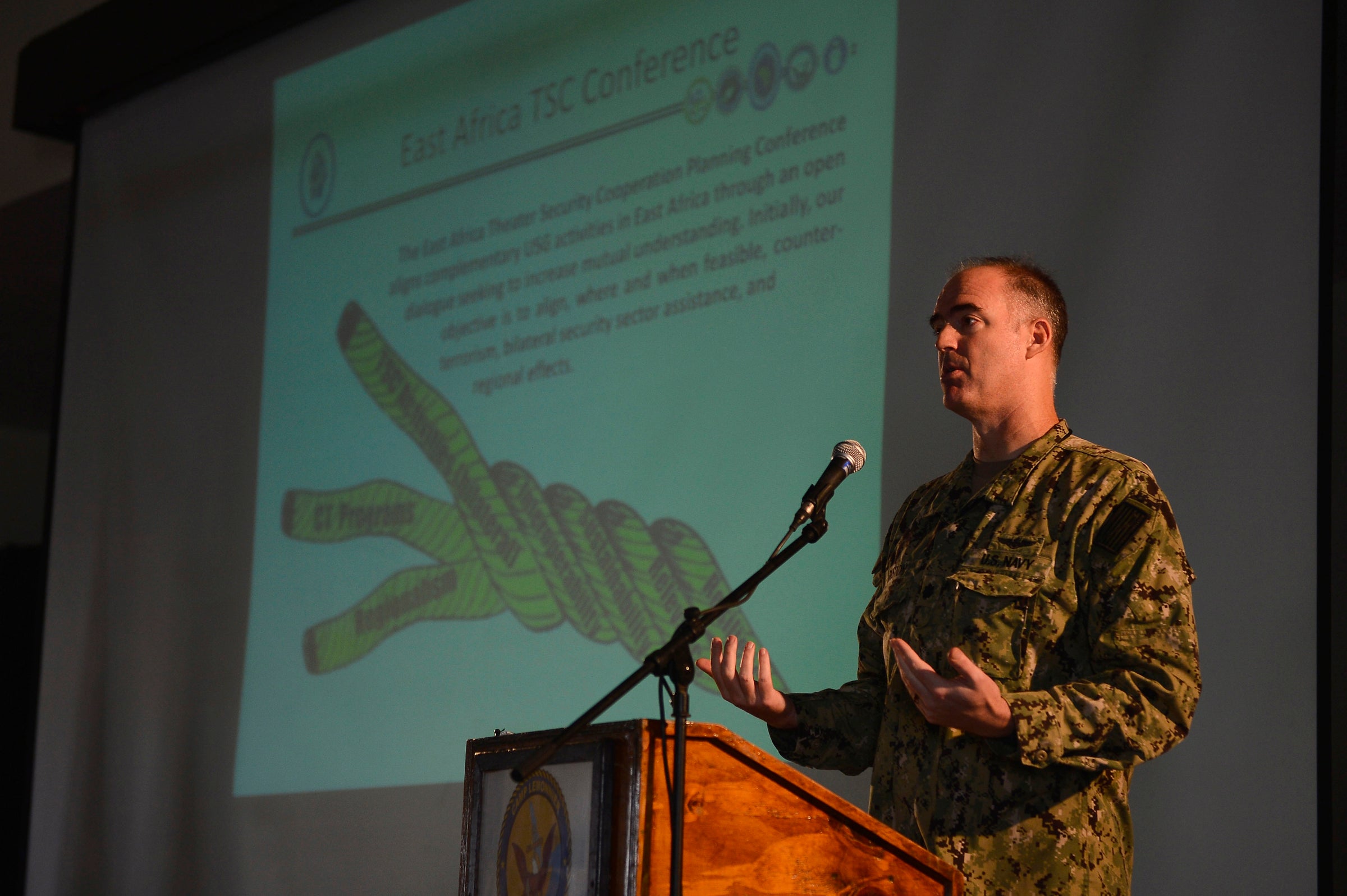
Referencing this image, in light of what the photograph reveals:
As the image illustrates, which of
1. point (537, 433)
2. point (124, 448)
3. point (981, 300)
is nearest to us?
point (981, 300)

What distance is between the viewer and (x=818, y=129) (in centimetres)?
334

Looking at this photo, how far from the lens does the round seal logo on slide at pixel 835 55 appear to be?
3.33 meters

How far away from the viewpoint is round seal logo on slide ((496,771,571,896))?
5.18ft

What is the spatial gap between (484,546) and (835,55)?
68.1 inches

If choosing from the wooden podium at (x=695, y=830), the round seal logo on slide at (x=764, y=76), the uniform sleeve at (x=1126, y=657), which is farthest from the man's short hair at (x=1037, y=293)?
the round seal logo on slide at (x=764, y=76)

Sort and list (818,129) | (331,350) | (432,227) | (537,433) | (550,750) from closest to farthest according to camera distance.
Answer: (550,750) < (818,129) < (537,433) < (432,227) < (331,350)

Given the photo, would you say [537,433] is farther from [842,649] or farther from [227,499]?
[227,499]

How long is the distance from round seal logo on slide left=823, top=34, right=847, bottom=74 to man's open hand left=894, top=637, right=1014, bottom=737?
80.7 inches

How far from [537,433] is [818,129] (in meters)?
1.22

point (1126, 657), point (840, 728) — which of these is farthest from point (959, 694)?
point (840, 728)

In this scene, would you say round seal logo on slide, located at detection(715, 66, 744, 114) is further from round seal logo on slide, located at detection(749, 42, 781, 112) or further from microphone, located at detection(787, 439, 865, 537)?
microphone, located at detection(787, 439, 865, 537)

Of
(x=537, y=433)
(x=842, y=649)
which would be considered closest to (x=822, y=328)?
(x=842, y=649)

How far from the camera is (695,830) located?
1.58 metres

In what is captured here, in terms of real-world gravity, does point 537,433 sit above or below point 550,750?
above
